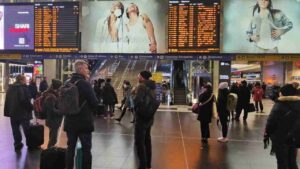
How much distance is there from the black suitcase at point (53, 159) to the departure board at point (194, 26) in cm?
808

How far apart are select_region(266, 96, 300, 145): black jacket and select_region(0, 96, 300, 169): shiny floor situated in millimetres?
1982

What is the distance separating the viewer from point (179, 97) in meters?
28.5

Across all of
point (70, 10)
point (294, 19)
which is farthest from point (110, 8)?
point (294, 19)

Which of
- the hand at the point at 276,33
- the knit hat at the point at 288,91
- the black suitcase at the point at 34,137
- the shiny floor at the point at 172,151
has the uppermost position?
the hand at the point at 276,33

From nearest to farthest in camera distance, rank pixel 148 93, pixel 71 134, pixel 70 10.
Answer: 1. pixel 71 134
2. pixel 148 93
3. pixel 70 10

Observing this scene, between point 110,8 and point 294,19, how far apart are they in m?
6.27

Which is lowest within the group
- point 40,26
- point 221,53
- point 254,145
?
point 254,145

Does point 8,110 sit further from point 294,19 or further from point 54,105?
point 294,19

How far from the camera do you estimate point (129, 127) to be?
13.1 m

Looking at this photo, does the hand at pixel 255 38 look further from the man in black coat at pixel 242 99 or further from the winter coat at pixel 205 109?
the winter coat at pixel 205 109

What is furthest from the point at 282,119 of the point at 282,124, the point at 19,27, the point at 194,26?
the point at 19,27

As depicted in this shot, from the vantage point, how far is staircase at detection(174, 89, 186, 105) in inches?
1100

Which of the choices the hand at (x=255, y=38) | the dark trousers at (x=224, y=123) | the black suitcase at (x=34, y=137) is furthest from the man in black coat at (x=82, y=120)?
the hand at (x=255, y=38)

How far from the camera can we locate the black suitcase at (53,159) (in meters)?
5.88
